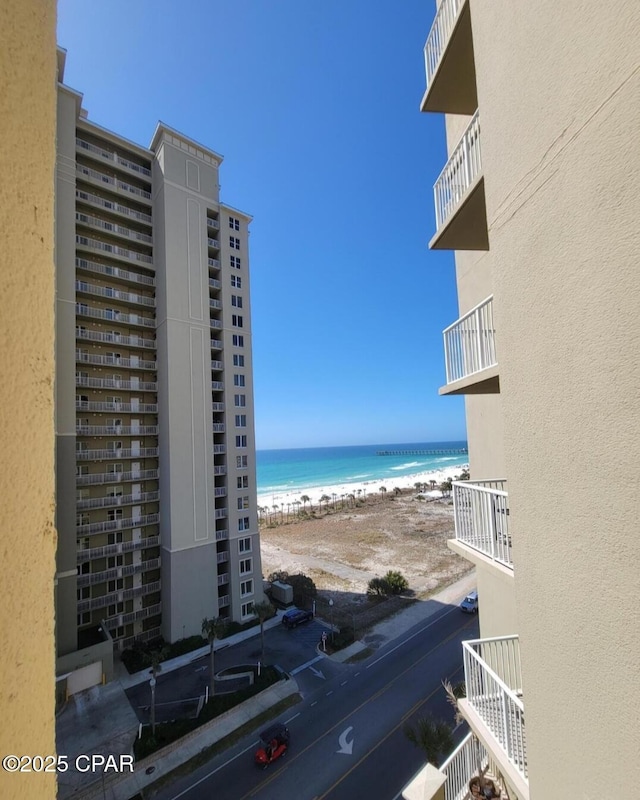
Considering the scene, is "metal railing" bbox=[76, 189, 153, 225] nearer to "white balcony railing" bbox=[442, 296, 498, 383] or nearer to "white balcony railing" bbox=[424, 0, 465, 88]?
"white balcony railing" bbox=[424, 0, 465, 88]

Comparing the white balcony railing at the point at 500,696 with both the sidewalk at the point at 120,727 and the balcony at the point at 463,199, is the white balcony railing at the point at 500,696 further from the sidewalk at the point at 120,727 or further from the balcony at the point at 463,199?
the sidewalk at the point at 120,727

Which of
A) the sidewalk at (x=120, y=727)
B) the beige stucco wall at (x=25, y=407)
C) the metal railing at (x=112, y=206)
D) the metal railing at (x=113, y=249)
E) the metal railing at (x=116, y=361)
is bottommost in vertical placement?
the sidewalk at (x=120, y=727)

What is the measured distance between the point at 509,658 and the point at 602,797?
3.67 m

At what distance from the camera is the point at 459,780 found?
7.44 meters

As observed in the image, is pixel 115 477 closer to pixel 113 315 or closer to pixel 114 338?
pixel 114 338

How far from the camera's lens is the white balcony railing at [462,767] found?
23.5ft

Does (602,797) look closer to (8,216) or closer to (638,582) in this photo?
(638,582)

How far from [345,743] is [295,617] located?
9155 millimetres

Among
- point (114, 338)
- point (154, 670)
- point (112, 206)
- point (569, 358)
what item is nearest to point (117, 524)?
point (154, 670)

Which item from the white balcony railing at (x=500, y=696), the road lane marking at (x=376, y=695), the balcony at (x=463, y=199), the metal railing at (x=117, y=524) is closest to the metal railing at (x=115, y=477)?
the metal railing at (x=117, y=524)

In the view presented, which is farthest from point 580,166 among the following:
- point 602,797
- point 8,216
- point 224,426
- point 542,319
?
point 224,426

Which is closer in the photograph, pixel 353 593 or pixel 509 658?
pixel 509 658

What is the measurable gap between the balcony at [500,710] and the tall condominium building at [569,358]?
0.18ft

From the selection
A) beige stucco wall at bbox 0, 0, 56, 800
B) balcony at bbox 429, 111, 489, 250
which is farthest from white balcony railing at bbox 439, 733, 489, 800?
beige stucco wall at bbox 0, 0, 56, 800
